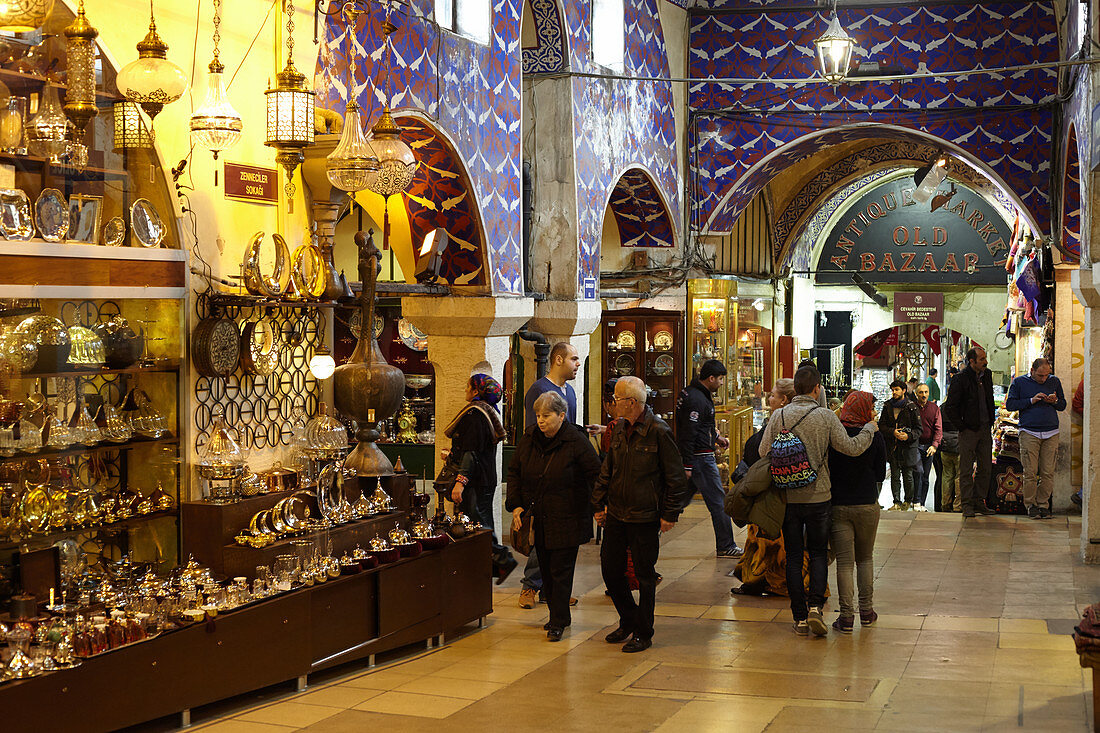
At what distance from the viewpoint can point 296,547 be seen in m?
6.39

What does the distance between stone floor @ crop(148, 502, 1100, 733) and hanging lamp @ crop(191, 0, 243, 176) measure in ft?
8.75

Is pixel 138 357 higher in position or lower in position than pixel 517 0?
lower

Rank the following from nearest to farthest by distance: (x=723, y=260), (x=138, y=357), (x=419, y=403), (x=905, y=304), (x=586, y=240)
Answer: (x=138, y=357) → (x=586, y=240) → (x=419, y=403) → (x=723, y=260) → (x=905, y=304)

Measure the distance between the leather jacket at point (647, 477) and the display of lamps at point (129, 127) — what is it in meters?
2.90

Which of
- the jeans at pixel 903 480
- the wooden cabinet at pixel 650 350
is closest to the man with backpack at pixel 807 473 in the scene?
the jeans at pixel 903 480

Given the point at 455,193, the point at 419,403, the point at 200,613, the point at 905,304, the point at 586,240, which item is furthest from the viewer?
the point at 905,304

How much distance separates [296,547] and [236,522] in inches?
12.9

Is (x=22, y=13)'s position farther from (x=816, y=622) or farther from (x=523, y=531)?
(x=816, y=622)

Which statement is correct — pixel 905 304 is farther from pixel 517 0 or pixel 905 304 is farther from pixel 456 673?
pixel 456 673

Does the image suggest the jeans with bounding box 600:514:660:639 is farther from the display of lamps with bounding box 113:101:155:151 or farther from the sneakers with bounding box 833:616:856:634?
the display of lamps with bounding box 113:101:155:151

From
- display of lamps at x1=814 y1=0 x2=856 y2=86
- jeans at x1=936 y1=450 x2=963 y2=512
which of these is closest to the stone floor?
jeans at x1=936 y1=450 x2=963 y2=512

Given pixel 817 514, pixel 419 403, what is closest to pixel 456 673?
pixel 817 514

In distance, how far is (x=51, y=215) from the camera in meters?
5.75

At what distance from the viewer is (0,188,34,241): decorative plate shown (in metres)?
5.50
